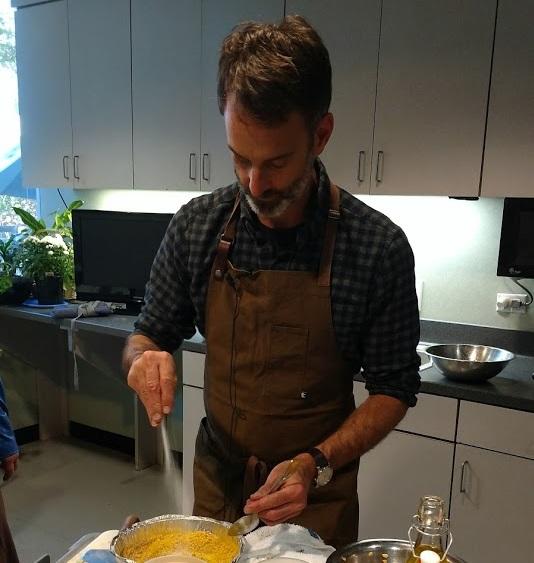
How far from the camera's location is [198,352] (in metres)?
2.41

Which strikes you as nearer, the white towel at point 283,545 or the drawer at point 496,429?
the white towel at point 283,545

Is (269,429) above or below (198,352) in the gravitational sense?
above

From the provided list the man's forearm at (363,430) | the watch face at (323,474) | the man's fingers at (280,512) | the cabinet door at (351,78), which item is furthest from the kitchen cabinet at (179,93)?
the man's fingers at (280,512)

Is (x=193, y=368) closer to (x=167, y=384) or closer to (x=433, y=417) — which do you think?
(x=433, y=417)

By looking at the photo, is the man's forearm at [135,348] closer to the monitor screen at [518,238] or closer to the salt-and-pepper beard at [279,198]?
the salt-and-pepper beard at [279,198]

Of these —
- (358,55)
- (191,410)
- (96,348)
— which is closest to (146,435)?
(96,348)

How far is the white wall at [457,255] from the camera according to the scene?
7.79ft

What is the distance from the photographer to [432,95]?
210cm

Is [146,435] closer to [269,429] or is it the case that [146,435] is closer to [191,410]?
[191,410]

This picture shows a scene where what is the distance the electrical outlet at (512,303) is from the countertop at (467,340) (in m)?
0.09

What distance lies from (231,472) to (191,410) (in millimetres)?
1242

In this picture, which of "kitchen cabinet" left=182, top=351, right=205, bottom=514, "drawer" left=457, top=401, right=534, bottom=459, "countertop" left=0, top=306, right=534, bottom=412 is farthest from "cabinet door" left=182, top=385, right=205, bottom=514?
"drawer" left=457, top=401, right=534, bottom=459

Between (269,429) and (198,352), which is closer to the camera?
(269,429)

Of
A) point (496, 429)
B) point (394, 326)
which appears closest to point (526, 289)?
point (496, 429)
